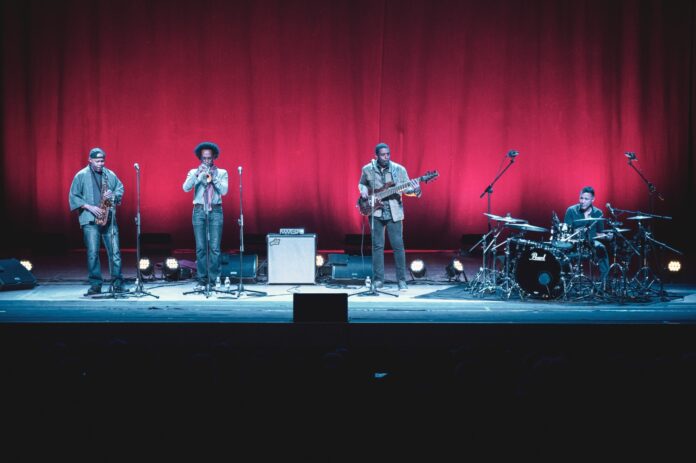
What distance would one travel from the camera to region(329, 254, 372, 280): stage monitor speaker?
8.51m

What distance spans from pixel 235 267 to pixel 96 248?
1834 millimetres

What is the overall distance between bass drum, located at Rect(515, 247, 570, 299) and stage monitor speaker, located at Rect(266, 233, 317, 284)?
2761 millimetres

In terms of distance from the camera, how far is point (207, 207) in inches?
297

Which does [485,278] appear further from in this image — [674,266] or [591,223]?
[674,266]

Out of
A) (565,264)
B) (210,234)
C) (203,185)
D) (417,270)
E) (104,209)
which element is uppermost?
(203,185)

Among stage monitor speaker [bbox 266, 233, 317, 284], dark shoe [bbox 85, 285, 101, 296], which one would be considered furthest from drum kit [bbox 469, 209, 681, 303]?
dark shoe [bbox 85, 285, 101, 296]

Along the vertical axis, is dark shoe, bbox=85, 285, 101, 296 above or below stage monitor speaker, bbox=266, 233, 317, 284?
below

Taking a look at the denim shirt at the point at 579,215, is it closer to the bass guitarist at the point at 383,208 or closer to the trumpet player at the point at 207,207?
the bass guitarist at the point at 383,208

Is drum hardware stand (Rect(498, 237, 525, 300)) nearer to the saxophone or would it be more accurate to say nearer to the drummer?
the drummer

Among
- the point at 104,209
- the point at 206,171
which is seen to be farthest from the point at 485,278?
the point at 104,209

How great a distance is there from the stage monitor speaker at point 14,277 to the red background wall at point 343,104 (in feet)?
10.1
